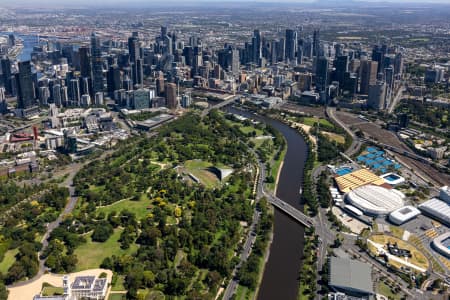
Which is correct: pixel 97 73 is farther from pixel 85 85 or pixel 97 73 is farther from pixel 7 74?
pixel 7 74

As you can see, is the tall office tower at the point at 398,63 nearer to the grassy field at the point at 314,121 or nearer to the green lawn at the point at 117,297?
the grassy field at the point at 314,121

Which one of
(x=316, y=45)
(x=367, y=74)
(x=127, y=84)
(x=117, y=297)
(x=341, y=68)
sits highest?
(x=316, y=45)

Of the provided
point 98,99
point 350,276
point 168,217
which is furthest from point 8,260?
point 98,99

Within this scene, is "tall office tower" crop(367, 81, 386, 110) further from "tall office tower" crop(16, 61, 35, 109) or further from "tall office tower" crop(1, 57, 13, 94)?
"tall office tower" crop(1, 57, 13, 94)

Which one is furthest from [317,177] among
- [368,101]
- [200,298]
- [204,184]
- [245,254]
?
[368,101]

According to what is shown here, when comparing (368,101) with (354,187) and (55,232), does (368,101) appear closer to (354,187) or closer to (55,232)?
(354,187)

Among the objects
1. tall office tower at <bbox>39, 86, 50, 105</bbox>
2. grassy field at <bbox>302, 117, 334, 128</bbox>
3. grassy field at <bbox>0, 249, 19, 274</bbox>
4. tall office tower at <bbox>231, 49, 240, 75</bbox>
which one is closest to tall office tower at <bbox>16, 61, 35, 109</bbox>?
tall office tower at <bbox>39, 86, 50, 105</bbox>
